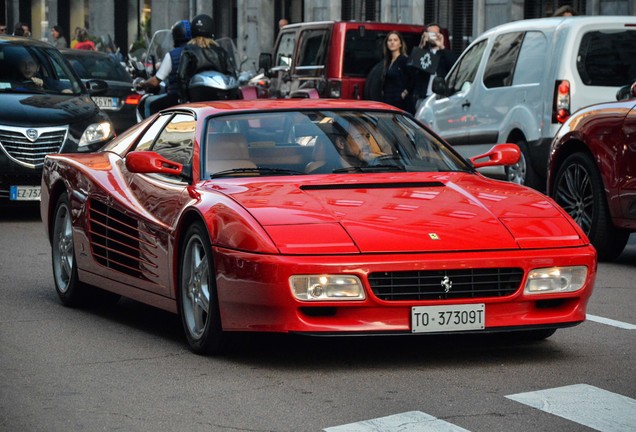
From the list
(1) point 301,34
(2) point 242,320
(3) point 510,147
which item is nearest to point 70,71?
(1) point 301,34

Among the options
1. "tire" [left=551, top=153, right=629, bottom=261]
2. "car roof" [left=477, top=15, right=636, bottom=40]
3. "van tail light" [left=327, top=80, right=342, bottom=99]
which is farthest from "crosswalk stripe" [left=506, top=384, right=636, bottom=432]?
"van tail light" [left=327, top=80, right=342, bottom=99]

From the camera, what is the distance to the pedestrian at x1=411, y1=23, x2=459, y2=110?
1912cm

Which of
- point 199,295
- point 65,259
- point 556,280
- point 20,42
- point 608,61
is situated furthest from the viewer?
point 20,42

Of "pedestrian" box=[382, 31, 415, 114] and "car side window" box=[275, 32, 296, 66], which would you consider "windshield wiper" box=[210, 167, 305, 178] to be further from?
"car side window" box=[275, 32, 296, 66]

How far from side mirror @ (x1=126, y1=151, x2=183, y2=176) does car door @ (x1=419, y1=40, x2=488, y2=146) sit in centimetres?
886

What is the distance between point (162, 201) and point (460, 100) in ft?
30.7

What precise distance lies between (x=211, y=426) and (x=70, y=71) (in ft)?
38.8

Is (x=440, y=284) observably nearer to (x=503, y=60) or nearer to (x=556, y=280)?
(x=556, y=280)

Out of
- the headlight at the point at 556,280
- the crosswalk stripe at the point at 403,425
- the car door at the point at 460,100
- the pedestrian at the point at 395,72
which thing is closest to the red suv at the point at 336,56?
the pedestrian at the point at 395,72

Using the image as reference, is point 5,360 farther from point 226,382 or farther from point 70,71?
point 70,71

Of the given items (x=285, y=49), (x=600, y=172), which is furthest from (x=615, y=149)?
(x=285, y=49)

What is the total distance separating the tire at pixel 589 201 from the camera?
1195 cm

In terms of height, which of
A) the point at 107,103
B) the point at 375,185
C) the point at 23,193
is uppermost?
the point at 375,185

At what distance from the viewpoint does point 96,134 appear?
52.7 feet
